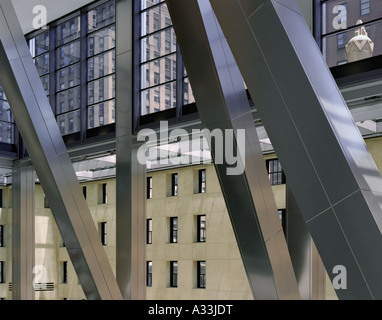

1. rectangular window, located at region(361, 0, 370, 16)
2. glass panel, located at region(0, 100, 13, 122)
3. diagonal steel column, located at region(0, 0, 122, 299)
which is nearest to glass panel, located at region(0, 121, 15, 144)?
glass panel, located at region(0, 100, 13, 122)

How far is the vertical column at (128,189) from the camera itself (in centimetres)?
2030

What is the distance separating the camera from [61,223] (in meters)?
15.2

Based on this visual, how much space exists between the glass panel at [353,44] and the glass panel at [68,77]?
1201cm

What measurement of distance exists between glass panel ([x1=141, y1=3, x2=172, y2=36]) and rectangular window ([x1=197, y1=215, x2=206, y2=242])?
20170 millimetres

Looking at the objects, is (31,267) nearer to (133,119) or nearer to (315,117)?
(133,119)

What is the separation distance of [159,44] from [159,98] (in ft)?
6.76

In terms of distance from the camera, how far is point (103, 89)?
23375 millimetres

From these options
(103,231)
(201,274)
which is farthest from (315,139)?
(103,231)

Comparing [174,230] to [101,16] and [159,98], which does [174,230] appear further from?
[159,98]

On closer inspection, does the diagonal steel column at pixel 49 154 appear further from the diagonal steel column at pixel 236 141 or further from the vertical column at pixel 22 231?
the vertical column at pixel 22 231

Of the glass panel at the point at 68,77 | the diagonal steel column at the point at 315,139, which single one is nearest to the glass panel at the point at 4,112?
the glass panel at the point at 68,77

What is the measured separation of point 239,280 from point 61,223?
2311 cm

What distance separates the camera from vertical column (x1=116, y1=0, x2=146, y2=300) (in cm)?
2030

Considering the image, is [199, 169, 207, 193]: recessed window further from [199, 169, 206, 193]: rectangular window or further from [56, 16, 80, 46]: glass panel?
[56, 16, 80, 46]: glass panel
